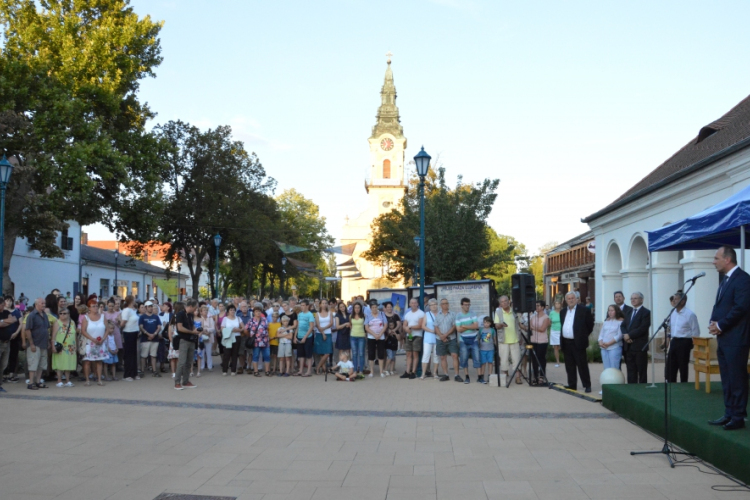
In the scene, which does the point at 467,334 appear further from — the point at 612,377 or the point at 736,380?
the point at 736,380

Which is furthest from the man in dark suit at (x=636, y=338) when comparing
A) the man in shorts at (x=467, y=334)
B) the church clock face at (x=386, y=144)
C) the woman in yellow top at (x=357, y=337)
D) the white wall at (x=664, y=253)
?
the church clock face at (x=386, y=144)

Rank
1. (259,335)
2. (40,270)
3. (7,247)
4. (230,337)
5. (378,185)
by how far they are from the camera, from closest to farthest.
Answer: (259,335) < (230,337) < (7,247) < (40,270) < (378,185)

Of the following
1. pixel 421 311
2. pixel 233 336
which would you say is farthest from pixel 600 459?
pixel 233 336

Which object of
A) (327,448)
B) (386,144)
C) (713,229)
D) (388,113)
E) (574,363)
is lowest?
(327,448)

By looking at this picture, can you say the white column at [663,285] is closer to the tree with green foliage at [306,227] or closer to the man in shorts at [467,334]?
the man in shorts at [467,334]

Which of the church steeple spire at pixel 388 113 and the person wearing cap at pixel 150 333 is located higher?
the church steeple spire at pixel 388 113

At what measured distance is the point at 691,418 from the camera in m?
8.34

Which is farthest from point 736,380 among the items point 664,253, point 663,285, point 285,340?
point 664,253

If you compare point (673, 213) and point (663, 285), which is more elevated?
point (673, 213)

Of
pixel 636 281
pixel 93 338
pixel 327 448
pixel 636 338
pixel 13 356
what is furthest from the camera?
pixel 636 281

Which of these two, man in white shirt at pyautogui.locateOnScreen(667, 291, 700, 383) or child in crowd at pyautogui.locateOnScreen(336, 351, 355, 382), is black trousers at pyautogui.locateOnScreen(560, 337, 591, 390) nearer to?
man in white shirt at pyautogui.locateOnScreen(667, 291, 700, 383)

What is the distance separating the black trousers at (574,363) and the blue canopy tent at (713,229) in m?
3.07

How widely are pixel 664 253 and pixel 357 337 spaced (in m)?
10.9

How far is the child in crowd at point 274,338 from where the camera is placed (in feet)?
57.9
